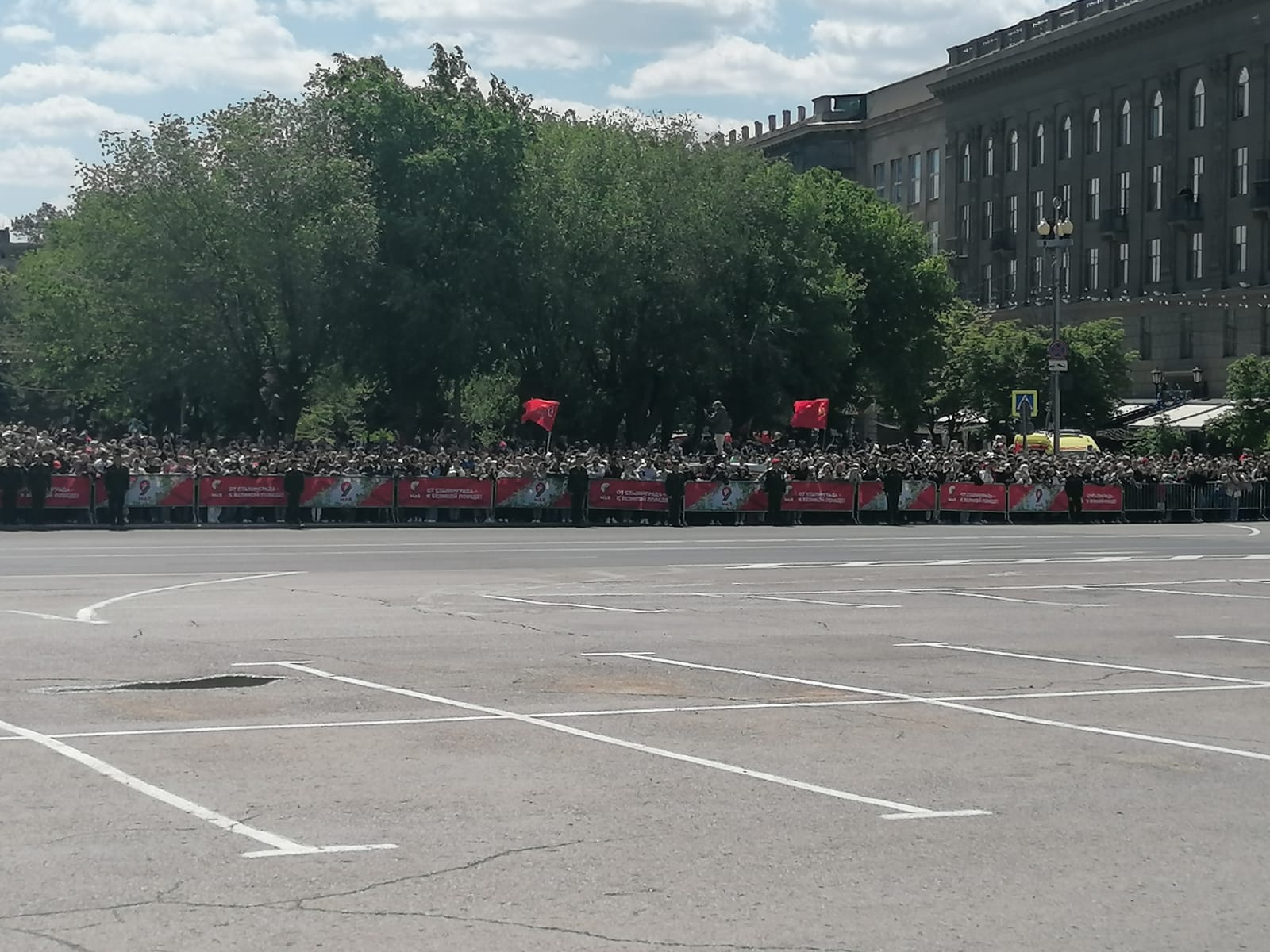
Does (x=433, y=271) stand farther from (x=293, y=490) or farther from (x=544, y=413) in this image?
(x=293, y=490)

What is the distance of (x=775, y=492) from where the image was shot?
43.7 meters

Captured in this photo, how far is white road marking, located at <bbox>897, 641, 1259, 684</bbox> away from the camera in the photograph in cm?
1498

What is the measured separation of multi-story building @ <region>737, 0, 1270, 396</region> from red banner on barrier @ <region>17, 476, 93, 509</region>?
4076 centimetres

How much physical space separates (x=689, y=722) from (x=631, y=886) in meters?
4.59

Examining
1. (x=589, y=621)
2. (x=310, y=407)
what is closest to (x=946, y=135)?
(x=310, y=407)

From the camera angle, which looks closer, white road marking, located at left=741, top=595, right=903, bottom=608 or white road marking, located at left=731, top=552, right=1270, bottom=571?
white road marking, located at left=741, top=595, right=903, bottom=608

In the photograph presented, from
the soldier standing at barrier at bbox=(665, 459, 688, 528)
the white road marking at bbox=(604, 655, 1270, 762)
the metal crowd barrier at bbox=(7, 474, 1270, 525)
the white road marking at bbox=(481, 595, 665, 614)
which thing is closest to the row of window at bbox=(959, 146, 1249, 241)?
the metal crowd barrier at bbox=(7, 474, 1270, 525)

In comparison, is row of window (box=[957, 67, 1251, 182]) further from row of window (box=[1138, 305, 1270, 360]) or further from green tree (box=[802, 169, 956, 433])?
green tree (box=[802, 169, 956, 433])

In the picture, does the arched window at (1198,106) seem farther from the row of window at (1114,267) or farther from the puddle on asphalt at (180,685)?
the puddle on asphalt at (180,685)

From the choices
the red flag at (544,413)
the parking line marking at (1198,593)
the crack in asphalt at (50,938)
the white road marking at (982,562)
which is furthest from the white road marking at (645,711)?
the red flag at (544,413)

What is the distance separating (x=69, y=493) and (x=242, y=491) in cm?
357

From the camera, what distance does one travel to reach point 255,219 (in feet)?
162

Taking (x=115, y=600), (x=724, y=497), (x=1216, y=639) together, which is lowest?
(x=1216, y=639)

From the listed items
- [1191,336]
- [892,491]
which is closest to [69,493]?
[892,491]
